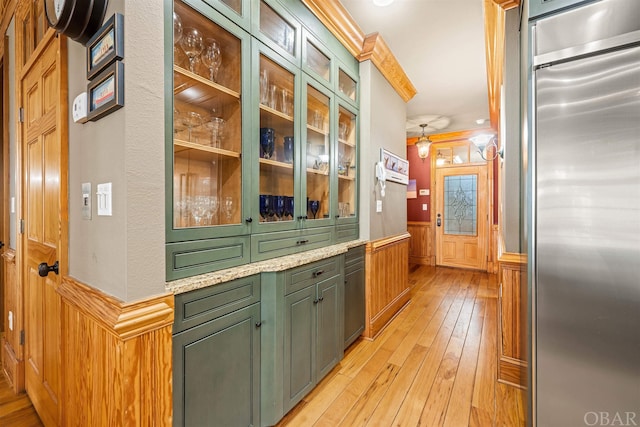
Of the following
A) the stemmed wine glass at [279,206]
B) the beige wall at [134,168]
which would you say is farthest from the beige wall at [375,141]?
the beige wall at [134,168]

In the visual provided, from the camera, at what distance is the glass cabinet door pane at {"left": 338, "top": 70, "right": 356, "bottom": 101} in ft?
8.50

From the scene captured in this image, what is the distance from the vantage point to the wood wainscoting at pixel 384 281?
9.10 ft

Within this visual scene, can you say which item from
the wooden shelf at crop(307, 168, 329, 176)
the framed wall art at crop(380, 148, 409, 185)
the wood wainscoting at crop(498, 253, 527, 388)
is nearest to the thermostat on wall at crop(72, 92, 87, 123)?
the wooden shelf at crop(307, 168, 329, 176)

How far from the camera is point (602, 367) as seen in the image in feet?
3.81

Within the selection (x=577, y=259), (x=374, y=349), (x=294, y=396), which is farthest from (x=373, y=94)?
(x=294, y=396)

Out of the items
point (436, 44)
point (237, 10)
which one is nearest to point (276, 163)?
point (237, 10)

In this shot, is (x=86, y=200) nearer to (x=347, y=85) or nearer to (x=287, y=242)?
(x=287, y=242)

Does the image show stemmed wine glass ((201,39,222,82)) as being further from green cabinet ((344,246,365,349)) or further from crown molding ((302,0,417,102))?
green cabinet ((344,246,365,349))

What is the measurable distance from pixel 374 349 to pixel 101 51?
8.94 feet

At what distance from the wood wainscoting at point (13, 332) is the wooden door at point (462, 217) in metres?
6.41

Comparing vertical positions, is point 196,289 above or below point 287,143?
below

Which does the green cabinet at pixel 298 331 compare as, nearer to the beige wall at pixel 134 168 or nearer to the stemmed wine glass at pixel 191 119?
the beige wall at pixel 134 168

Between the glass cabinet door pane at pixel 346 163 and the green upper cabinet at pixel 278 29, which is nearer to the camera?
the green upper cabinet at pixel 278 29

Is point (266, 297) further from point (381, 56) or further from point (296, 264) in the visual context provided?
point (381, 56)
